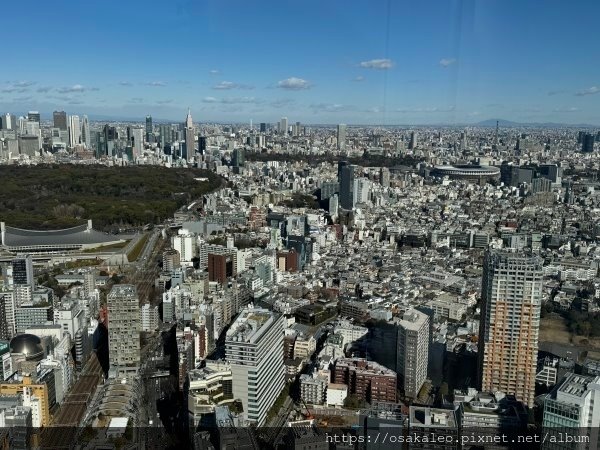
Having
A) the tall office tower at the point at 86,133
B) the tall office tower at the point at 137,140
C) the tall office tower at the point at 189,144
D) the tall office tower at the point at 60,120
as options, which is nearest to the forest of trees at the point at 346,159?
the tall office tower at the point at 189,144

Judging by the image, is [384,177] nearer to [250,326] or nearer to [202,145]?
[202,145]

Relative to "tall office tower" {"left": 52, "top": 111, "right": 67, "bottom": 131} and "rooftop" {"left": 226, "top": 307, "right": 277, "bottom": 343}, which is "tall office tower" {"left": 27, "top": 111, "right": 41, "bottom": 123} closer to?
"tall office tower" {"left": 52, "top": 111, "right": 67, "bottom": 131}

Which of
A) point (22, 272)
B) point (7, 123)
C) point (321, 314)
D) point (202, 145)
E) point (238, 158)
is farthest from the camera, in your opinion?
point (7, 123)

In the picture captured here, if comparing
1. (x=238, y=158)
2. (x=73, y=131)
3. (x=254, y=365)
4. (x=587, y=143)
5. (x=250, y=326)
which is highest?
(x=73, y=131)

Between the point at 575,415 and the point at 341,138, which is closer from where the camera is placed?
the point at 575,415

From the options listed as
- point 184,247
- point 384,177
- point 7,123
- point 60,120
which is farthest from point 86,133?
point 184,247

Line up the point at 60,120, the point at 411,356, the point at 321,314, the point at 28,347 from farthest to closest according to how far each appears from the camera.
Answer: the point at 60,120
the point at 321,314
the point at 28,347
the point at 411,356

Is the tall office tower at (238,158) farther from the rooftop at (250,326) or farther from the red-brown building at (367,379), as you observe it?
the red-brown building at (367,379)

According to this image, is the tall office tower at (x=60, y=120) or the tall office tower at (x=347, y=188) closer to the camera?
the tall office tower at (x=347, y=188)
